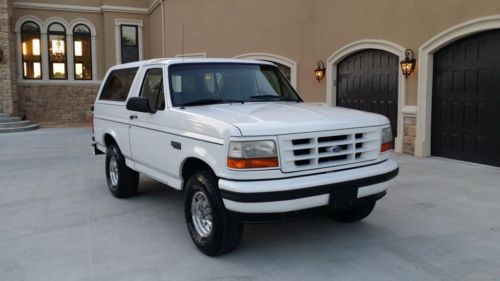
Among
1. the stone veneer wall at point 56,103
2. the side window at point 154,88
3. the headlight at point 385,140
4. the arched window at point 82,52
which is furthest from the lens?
the arched window at point 82,52

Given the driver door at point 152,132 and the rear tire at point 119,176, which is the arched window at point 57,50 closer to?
the rear tire at point 119,176

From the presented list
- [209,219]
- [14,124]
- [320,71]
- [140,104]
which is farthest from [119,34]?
[209,219]

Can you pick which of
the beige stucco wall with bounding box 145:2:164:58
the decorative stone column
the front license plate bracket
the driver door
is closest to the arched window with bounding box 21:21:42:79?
the decorative stone column

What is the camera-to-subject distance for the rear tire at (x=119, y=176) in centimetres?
638

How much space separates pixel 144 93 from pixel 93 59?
16485 millimetres

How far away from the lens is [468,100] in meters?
8.98

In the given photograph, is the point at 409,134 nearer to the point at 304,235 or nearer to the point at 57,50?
the point at 304,235

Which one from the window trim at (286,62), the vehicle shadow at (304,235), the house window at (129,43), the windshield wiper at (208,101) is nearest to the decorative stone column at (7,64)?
the house window at (129,43)

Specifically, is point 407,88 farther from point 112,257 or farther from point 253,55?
point 112,257

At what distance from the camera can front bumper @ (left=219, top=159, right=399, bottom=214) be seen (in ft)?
12.3

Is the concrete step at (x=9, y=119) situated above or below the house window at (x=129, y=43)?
below

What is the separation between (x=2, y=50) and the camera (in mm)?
17359

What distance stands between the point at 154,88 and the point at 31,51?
1693 cm

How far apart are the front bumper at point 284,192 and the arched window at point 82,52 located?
18746mm
